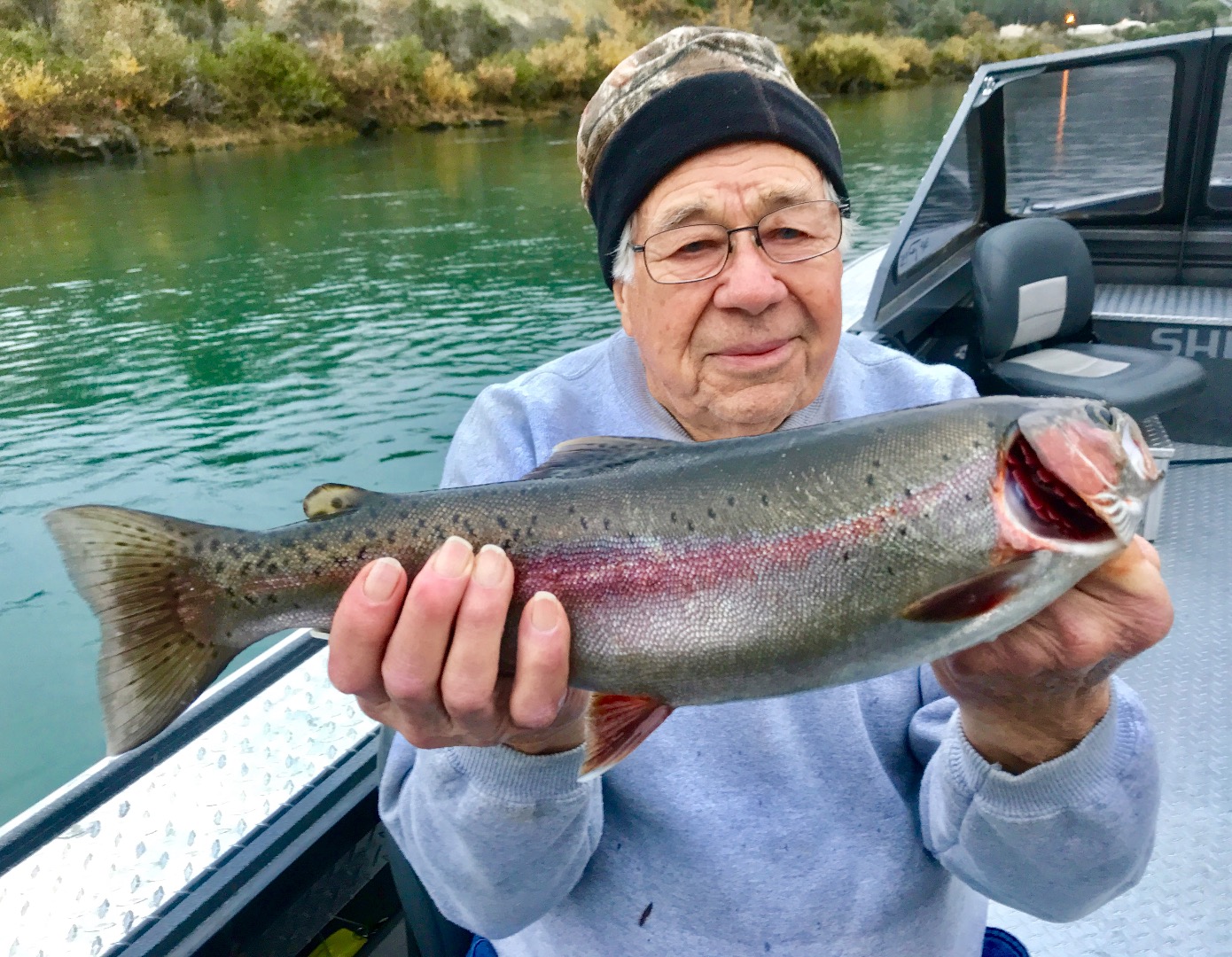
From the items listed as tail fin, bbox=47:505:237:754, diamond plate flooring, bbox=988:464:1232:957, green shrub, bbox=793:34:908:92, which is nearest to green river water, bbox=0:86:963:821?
tail fin, bbox=47:505:237:754

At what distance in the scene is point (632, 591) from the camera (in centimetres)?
160

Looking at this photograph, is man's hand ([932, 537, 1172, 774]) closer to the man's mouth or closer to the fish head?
the fish head

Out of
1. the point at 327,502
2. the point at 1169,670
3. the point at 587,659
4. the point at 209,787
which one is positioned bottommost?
the point at 1169,670

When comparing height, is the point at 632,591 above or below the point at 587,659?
above

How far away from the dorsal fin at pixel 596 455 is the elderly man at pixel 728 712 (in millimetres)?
254

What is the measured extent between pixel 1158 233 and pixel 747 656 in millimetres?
6645

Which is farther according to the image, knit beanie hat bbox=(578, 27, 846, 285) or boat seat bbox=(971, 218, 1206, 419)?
boat seat bbox=(971, 218, 1206, 419)

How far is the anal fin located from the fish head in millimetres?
662

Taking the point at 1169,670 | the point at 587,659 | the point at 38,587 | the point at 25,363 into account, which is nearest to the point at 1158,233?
the point at 1169,670

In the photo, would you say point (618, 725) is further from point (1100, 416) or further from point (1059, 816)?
point (1100, 416)

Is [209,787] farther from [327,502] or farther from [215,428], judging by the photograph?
[215,428]

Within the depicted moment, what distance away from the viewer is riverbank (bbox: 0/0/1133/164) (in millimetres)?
40613

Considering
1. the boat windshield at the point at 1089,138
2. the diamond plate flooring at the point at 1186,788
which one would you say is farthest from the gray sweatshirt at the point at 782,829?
the boat windshield at the point at 1089,138

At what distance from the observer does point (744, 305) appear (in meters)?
2.14
